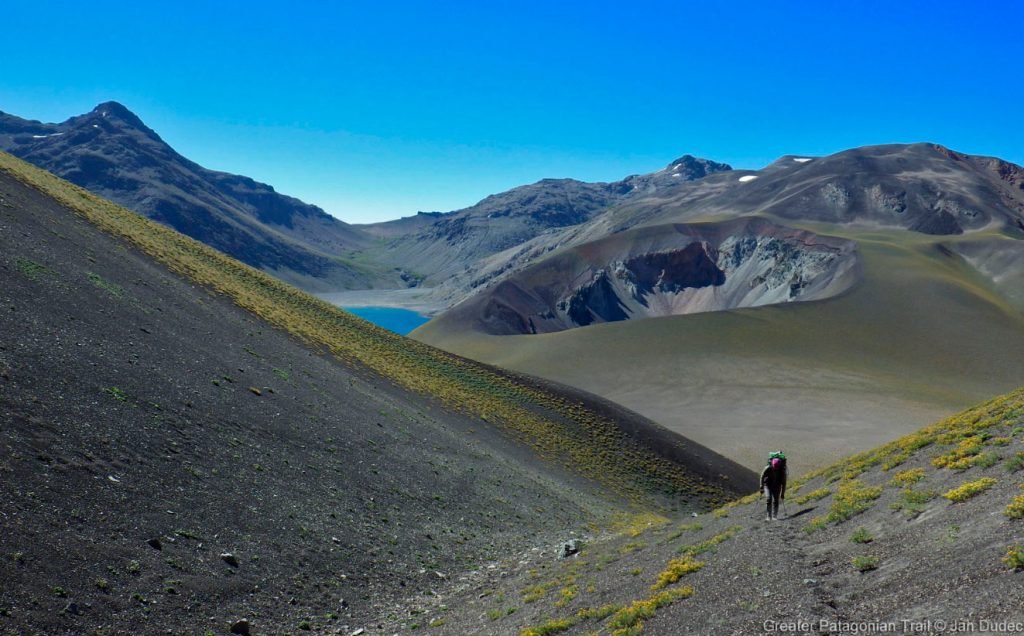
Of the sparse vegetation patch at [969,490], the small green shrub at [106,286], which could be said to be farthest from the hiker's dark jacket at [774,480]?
the small green shrub at [106,286]

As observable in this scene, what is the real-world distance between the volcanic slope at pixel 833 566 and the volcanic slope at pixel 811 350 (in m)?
38.2

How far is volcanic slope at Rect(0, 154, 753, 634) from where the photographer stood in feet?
44.0

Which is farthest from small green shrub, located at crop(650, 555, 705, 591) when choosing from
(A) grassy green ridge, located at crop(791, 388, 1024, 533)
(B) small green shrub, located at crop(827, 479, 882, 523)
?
(B) small green shrub, located at crop(827, 479, 882, 523)

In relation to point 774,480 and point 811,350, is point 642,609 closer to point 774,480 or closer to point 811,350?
point 774,480

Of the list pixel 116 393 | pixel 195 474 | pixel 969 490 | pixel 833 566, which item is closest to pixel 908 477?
pixel 969 490

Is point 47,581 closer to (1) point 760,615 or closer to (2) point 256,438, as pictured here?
(2) point 256,438

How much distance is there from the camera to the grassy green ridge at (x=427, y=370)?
39.0m

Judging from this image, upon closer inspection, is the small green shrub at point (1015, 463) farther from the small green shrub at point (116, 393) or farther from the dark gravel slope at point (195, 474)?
the small green shrub at point (116, 393)

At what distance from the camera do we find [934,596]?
26.8 ft

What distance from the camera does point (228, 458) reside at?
19.8m

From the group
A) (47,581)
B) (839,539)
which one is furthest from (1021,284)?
(47,581)

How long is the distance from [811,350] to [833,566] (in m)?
93.8

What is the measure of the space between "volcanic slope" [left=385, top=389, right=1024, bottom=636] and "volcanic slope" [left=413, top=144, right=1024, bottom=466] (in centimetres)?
3816

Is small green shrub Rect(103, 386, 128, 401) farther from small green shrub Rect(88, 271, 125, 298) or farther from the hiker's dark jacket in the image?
the hiker's dark jacket
